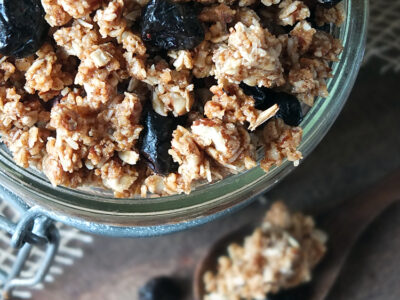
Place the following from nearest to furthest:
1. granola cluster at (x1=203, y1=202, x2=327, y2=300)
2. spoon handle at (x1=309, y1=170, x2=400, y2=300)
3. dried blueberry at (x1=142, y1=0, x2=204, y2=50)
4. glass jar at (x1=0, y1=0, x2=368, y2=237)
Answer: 1. dried blueberry at (x1=142, y1=0, x2=204, y2=50)
2. glass jar at (x1=0, y1=0, x2=368, y2=237)
3. granola cluster at (x1=203, y1=202, x2=327, y2=300)
4. spoon handle at (x1=309, y1=170, x2=400, y2=300)

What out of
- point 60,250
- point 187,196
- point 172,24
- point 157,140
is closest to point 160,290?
point 60,250

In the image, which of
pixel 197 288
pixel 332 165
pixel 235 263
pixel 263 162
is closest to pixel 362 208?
pixel 332 165

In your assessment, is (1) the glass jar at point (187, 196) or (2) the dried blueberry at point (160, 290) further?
(2) the dried blueberry at point (160, 290)

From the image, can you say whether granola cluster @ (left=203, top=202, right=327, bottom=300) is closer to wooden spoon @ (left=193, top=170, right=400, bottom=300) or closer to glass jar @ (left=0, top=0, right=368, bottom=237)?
wooden spoon @ (left=193, top=170, right=400, bottom=300)

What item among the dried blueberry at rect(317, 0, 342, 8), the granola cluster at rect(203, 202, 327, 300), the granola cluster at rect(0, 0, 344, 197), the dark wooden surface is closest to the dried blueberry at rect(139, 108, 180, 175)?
the granola cluster at rect(0, 0, 344, 197)

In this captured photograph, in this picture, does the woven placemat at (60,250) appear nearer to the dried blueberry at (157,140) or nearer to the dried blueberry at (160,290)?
the dried blueberry at (160,290)

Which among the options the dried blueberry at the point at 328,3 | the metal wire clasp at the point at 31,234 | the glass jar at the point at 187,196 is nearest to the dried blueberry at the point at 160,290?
the metal wire clasp at the point at 31,234

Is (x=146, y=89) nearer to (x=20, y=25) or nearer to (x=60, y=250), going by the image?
(x=20, y=25)

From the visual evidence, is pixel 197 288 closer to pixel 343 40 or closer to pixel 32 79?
pixel 343 40
